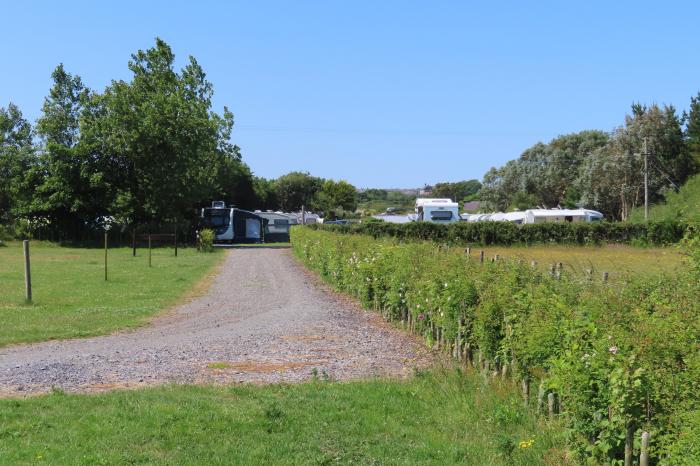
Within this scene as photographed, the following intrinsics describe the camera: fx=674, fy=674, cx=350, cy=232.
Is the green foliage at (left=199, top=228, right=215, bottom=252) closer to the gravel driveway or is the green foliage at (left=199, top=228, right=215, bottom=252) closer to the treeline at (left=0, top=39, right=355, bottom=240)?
the treeline at (left=0, top=39, right=355, bottom=240)

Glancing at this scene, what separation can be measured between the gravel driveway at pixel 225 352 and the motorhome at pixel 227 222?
3839 centimetres

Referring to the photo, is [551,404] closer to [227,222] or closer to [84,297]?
[84,297]

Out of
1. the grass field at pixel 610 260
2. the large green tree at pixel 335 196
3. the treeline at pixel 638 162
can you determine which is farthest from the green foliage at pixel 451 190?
the grass field at pixel 610 260

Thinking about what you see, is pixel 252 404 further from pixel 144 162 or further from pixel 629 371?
pixel 144 162

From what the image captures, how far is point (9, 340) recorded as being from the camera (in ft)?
32.8

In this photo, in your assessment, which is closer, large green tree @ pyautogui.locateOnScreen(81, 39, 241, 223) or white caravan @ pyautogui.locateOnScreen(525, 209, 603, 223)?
large green tree @ pyautogui.locateOnScreen(81, 39, 241, 223)

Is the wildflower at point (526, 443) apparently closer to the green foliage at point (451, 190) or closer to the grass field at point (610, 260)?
the grass field at point (610, 260)

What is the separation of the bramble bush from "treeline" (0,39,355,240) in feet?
130

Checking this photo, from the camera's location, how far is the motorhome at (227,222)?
5234 cm

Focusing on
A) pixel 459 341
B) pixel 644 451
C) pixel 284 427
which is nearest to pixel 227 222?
pixel 459 341

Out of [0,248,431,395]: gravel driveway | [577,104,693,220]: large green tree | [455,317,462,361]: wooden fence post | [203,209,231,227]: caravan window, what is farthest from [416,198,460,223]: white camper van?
[455,317,462,361]: wooden fence post

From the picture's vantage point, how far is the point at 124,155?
4638cm

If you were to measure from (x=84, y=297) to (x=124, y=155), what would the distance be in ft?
107

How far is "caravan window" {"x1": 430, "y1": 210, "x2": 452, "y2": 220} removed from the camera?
48125 millimetres
